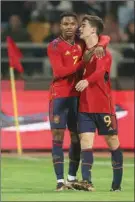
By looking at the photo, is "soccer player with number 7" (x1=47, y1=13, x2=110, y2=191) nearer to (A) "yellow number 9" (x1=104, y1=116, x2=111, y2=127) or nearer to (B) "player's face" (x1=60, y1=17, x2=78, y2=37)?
(B) "player's face" (x1=60, y1=17, x2=78, y2=37)

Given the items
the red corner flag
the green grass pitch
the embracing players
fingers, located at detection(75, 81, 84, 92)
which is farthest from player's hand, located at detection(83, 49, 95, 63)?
the red corner flag

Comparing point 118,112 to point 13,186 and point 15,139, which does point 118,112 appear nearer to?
point 15,139

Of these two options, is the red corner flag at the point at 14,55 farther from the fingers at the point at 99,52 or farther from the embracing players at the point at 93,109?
the fingers at the point at 99,52

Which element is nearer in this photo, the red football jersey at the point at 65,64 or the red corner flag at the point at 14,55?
the red football jersey at the point at 65,64

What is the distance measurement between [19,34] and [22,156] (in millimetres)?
4039

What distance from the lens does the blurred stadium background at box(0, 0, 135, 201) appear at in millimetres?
17550

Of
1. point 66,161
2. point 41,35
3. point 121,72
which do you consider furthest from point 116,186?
point 41,35

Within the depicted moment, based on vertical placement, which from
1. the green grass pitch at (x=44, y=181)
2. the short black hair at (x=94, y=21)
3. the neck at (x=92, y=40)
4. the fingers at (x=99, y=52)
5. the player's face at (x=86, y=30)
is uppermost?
the short black hair at (x=94, y=21)

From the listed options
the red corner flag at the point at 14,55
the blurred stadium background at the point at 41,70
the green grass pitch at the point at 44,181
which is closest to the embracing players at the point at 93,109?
the green grass pitch at the point at 44,181

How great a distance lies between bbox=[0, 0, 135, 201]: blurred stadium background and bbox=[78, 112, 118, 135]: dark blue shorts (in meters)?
2.76

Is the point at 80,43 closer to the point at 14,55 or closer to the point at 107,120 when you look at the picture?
the point at 107,120

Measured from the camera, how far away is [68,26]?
449 inches

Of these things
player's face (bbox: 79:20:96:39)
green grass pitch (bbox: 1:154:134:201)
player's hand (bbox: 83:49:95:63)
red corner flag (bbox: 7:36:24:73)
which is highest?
player's face (bbox: 79:20:96:39)

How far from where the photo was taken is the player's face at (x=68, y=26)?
→ 11414mm
